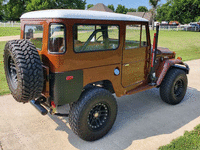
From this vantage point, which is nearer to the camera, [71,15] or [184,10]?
[71,15]

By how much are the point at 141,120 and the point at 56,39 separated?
8.31ft

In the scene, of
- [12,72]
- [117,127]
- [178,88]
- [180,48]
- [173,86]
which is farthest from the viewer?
[180,48]

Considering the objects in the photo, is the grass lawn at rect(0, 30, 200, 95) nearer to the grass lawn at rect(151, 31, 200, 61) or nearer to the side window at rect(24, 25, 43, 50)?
the grass lawn at rect(151, 31, 200, 61)

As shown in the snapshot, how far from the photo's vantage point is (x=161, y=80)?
15.0 feet

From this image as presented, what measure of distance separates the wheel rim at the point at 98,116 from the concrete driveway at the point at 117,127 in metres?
0.29

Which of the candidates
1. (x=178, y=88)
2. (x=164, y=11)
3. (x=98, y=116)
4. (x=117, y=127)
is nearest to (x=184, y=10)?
(x=164, y=11)

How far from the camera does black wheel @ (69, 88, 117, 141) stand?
10.8 feet

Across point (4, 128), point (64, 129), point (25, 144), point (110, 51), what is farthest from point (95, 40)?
point (4, 128)

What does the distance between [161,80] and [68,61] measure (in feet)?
8.11

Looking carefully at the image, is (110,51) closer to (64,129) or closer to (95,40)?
(95,40)

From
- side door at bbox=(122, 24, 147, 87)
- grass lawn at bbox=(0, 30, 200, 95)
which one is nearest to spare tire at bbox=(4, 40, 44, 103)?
side door at bbox=(122, 24, 147, 87)

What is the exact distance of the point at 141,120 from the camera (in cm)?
430

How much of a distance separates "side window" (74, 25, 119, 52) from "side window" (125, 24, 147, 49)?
0.31 metres

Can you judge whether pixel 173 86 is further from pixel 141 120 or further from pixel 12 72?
pixel 12 72
